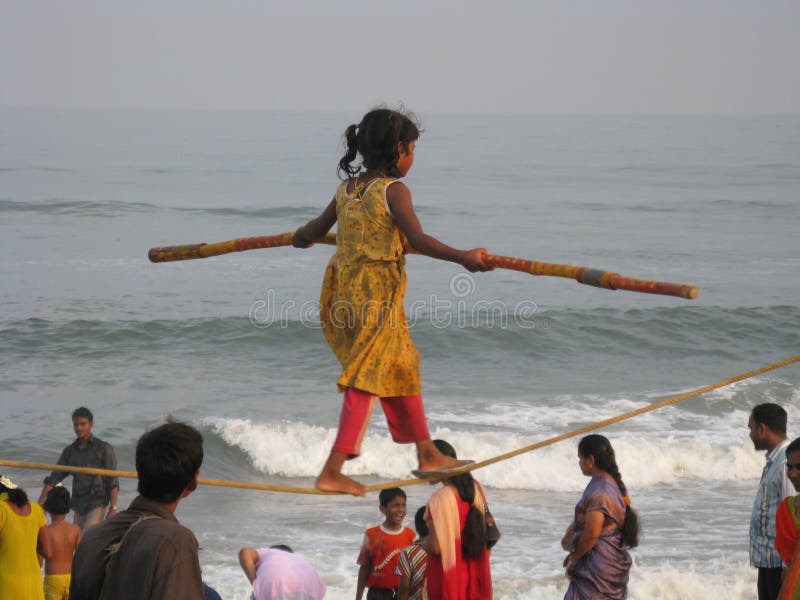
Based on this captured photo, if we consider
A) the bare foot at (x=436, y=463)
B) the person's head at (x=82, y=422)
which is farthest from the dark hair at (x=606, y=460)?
the person's head at (x=82, y=422)

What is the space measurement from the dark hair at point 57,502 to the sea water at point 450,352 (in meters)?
2.64

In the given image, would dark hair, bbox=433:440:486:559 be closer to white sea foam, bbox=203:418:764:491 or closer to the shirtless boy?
the shirtless boy

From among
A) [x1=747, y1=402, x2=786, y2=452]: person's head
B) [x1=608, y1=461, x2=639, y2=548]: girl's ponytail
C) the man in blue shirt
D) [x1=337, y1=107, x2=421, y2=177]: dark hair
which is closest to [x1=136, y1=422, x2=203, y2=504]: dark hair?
[x1=337, y1=107, x2=421, y2=177]: dark hair

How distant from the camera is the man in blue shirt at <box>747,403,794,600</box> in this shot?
17.3 feet

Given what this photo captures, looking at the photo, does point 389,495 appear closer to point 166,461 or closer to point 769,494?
point 769,494

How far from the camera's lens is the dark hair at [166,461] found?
2.96 metres

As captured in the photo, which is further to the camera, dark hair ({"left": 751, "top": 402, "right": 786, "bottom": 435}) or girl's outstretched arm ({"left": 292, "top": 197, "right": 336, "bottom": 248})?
dark hair ({"left": 751, "top": 402, "right": 786, "bottom": 435})

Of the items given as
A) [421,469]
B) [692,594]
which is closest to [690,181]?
[692,594]

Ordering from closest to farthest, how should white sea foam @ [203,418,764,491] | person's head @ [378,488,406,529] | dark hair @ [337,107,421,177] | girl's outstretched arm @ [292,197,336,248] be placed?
dark hair @ [337,107,421,177] < girl's outstretched arm @ [292,197,336,248] < person's head @ [378,488,406,529] < white sea foam @ [203,418,764,491]

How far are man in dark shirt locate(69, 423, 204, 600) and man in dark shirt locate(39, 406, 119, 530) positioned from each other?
18.4 feet

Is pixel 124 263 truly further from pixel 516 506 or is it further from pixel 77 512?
pixel 77 512

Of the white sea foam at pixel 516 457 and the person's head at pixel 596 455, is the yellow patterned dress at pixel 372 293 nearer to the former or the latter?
the person's head at pixel 596 455

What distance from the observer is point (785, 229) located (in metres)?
39.2

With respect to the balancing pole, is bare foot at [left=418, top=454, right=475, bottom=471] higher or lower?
lower
